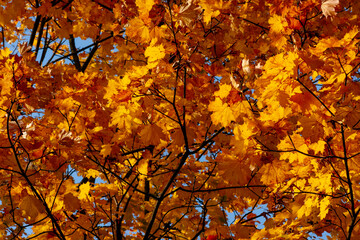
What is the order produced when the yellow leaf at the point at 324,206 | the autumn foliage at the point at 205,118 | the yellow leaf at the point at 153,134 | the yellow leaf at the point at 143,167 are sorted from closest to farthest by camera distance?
the autumn foliage at the point at 205,118 → the yellow leaf at the point at 324,206 → the yellow leaf at the point at 153,134 → the yellow leaf at the point at 143,167

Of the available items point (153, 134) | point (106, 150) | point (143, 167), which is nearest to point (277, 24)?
point (153, 134)

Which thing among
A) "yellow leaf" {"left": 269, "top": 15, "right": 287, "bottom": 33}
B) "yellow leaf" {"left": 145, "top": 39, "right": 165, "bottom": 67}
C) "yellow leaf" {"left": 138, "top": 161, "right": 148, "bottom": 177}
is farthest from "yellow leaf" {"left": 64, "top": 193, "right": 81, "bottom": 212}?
"yellow leaf" {"left": 269, "top": 15, "right": 287, "bottom": 33}

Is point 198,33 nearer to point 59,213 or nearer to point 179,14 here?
point 179,14

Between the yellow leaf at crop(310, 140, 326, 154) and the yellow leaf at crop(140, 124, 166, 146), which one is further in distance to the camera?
the yellow leaf at crop(140, 124, 166, 146)

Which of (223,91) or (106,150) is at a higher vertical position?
(106,150)

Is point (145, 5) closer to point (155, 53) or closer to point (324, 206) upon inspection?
point (155, 53)

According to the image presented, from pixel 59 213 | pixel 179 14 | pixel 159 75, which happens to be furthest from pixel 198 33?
pixel 59 213

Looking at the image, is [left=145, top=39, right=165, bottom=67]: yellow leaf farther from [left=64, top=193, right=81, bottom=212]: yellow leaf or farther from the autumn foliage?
[left=64, top=193, right=81, bottom=212]: yellow leaf

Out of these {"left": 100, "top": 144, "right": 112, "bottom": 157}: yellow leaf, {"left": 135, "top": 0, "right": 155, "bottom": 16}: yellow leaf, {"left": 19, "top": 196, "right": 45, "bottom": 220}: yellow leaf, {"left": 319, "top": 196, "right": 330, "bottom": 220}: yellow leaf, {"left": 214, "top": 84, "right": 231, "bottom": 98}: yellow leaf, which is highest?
{"left": 135, "top": 0, "right": 155, "bottom": 16}: yellow leaf

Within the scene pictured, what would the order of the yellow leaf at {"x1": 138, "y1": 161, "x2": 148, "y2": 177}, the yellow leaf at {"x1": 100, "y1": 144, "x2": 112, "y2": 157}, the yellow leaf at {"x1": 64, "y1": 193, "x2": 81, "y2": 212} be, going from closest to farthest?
the yellow leaf at {"x1": 64, "y1": 193, "x2": 81, "y2": 212}, the yellow leaf at {"x1": 100, "y1": 144, "x2": 112, "y2": 157}, the yellow leaf at {"x1": 138, "y1": 161, "x2": 148, "y2": 177}

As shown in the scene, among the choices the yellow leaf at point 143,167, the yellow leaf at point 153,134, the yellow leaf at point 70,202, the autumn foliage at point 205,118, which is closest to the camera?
the autumn foliage at point 205,118

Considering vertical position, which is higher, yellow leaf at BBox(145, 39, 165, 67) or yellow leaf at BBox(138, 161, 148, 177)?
yellow leaf at BBox(145, 39, 165, 67)

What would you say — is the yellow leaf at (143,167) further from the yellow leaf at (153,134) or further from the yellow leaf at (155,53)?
the yellow leaf at (155,53)

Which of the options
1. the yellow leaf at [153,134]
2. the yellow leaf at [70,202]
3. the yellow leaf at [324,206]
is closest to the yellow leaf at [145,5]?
the yellow leaf at [153,134]
